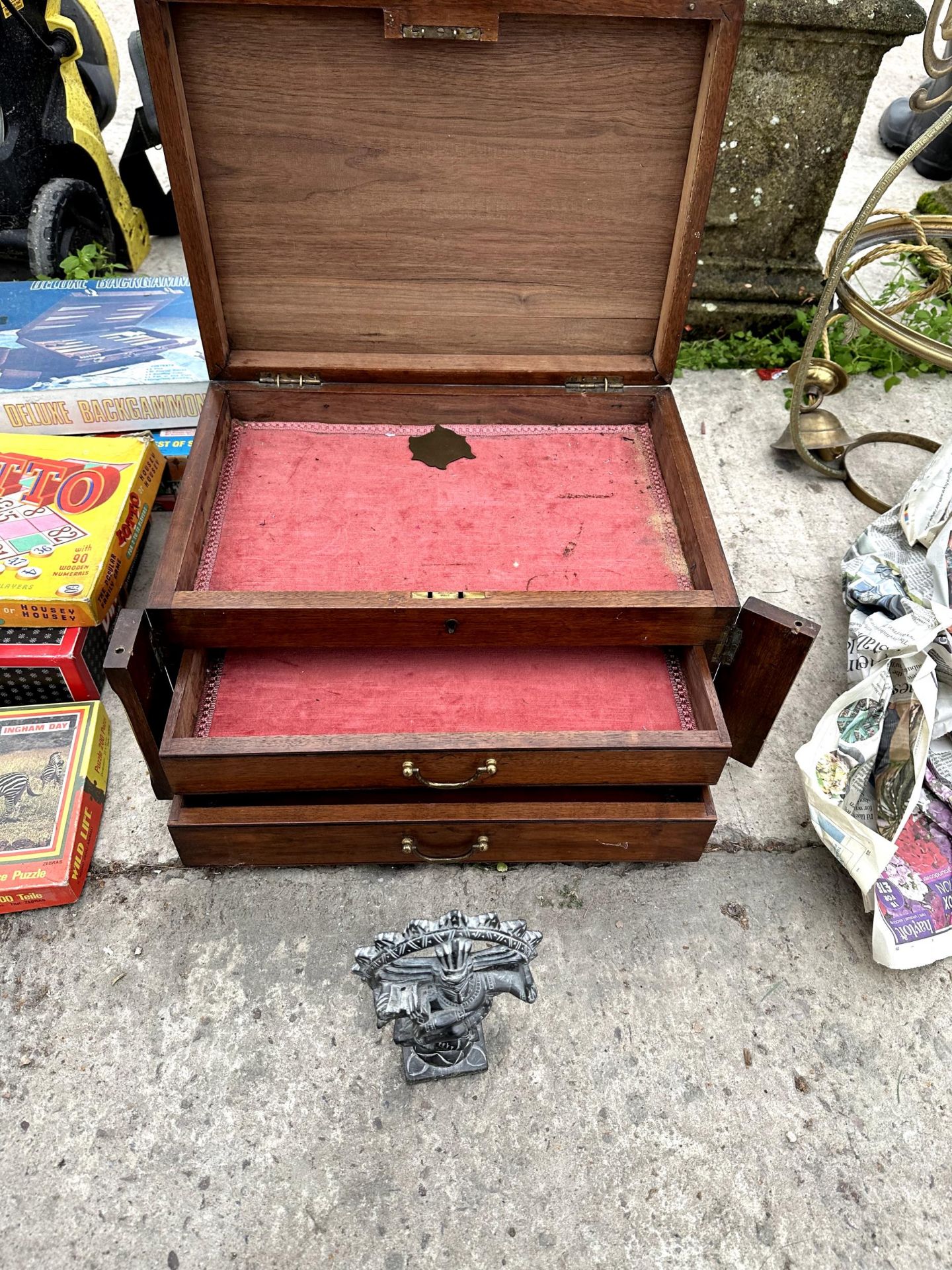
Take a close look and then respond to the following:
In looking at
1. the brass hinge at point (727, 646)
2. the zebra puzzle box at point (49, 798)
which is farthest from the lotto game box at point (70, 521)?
the brass hinge at point (727, 646)

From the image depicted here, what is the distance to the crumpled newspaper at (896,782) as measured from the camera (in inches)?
64.2

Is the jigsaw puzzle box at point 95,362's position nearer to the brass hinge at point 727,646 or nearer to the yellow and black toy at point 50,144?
the yellow and black toy at point 50,144

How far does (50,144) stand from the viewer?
2.74 meters

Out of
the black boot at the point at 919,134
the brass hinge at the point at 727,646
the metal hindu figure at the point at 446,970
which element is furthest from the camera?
the black boot at the point at 919,134

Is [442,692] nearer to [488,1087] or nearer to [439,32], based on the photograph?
[488,1087]

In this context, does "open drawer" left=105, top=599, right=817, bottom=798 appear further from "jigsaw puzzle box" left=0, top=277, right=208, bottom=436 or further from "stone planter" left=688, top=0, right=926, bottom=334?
"stone planter" left=688, top=0, right=926, bottom=334

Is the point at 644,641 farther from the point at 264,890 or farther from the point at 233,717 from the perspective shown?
the point at 264,890

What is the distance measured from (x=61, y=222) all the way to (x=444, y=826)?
229 centimetres

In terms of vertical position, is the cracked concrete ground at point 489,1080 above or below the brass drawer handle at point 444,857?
below

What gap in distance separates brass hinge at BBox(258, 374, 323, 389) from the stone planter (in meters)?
1.57

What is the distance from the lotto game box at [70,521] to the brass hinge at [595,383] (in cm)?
104

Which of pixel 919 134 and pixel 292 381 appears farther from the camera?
pixel 919 134

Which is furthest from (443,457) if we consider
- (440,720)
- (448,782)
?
(448,782)

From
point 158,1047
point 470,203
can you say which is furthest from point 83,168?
point 158,1047
